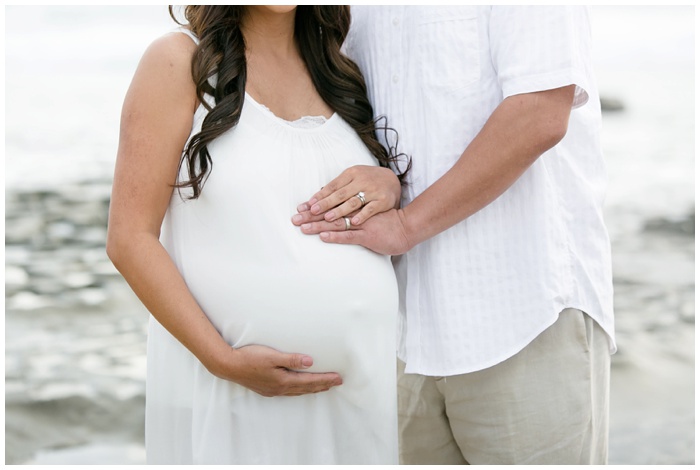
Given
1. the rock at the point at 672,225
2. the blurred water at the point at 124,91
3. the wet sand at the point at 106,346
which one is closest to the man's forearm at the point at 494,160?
→ the wet sand at the point at 106,346

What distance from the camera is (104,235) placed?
21.5 ft

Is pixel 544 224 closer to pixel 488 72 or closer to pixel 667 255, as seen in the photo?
pixel 488 72

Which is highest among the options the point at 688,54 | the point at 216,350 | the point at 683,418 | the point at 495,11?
the point at 688,54

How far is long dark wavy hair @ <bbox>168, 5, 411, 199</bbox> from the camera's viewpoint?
5.61 ft

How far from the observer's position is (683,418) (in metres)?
4.08

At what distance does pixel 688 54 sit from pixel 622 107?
1565mm

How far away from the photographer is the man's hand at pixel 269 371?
1729mm

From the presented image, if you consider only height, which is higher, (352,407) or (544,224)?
(544,224)

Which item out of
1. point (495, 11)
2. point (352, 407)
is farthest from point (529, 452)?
point (495, 11)

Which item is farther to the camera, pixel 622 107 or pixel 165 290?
pixel 622 107

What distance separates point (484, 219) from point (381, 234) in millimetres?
244

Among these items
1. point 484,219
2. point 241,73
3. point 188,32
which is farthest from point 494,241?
point 188,32

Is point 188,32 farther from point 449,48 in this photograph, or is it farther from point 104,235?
point 104,235

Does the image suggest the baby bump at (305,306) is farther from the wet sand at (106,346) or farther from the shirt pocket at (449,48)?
the wet sand at (106,346)
